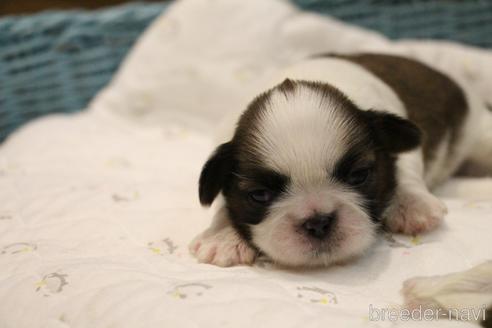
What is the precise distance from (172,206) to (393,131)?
1010 mm

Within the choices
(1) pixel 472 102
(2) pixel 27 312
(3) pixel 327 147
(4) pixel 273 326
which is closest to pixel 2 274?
(2) pixel 27 312

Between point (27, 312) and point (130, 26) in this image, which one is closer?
point (27, 312)

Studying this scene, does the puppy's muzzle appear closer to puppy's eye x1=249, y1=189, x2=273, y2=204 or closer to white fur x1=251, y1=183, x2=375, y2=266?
white fur x1=251, y1=183, x2=375, y2=266

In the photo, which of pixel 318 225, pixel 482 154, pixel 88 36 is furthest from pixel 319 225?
pixel 88 36

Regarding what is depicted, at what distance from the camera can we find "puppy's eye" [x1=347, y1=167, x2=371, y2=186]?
5.89ft

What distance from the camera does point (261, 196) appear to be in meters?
1.82

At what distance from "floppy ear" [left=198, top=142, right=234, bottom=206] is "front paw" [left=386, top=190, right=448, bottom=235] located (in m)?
0.63

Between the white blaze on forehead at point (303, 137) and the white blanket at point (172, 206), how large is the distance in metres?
0.35

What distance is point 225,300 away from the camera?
1501 millimetres

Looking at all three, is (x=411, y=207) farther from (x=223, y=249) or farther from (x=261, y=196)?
(x=223, y=249)

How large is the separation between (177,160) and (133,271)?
56.1 inches

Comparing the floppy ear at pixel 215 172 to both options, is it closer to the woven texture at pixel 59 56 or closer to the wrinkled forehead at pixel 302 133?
the wrinkled forehead at pixel 302 133

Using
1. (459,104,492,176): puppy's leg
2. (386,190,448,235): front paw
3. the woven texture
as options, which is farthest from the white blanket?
(459,104,492,176): puppy's leg

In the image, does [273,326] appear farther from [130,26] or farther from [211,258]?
[130,26]
